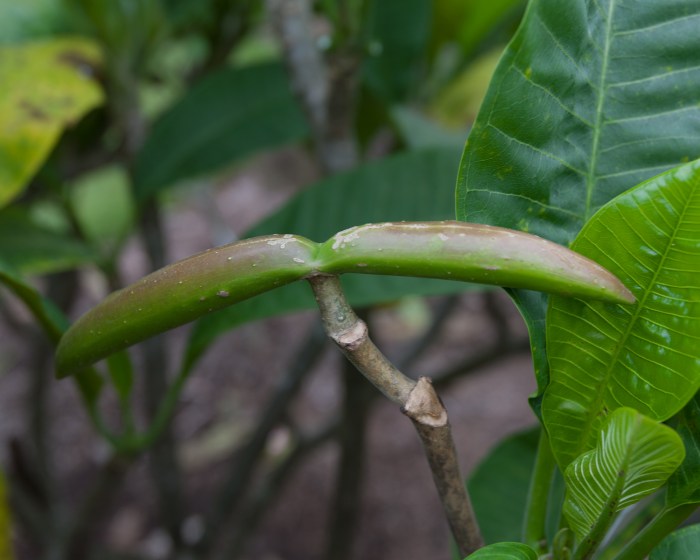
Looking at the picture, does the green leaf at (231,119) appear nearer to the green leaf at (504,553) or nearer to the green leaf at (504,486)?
the green leaf at (504,486)

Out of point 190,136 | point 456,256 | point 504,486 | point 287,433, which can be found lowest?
point 287,433

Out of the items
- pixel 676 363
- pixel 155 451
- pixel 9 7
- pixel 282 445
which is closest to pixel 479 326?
pixel 282 445

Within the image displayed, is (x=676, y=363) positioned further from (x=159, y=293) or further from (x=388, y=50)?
(x=388, y=50)

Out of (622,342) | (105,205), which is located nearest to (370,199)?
(622,342)

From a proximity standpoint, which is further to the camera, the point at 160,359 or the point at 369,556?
the point at 369,556

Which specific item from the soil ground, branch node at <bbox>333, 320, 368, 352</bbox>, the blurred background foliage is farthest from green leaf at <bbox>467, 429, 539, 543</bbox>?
the soil ground

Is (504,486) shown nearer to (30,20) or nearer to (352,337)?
(352,337)

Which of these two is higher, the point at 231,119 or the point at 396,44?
the point at 396,44

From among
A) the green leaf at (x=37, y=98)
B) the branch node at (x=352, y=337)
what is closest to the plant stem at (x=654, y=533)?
the branch node at (x=352, y=337)
